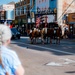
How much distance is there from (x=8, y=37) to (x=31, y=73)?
8.02m

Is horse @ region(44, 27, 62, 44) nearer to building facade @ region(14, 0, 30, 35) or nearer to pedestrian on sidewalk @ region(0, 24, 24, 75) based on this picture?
pedestrian on sidewalk @ region(0, 24, 24, 75)

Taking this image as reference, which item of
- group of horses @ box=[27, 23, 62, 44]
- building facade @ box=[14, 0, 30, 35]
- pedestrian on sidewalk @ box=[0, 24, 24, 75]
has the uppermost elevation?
building facade @ box=[14, 0, 30, 35]

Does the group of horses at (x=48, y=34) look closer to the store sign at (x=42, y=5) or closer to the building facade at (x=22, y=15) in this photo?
the store sign at (x=42, y=5)

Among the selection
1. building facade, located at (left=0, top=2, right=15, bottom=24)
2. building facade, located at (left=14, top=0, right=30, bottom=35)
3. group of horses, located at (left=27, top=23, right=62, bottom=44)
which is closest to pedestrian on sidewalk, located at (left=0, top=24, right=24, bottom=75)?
group of horses, located at (left=27, top=23, right=62, bottom=44)

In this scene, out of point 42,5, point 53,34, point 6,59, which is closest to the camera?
point 6,59

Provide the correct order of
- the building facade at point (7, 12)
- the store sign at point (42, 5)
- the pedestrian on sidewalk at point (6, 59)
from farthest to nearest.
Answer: the building facade at point (7, 12), the store sign at point (42, 5), the pedestrian on sidewalk at point (6, 59)

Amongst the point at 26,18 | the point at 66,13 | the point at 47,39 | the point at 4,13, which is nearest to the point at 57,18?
the point at 66,13

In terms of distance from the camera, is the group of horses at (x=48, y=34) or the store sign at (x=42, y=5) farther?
the store sign at (x=42, y=5)

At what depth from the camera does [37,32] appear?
30.5 metres

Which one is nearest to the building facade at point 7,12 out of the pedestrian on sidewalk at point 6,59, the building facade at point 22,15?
the building facade at point 22,15

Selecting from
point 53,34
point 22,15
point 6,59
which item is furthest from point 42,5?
point 6,59

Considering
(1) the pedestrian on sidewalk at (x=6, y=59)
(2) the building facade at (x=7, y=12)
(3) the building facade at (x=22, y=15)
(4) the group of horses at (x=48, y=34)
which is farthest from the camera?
(2) the building facade at (x=7, y=12)

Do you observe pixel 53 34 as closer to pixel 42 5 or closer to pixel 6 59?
pixel 6 59

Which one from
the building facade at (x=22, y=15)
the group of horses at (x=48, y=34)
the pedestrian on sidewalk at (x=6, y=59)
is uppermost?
the building facade at (x=22, y=15)
